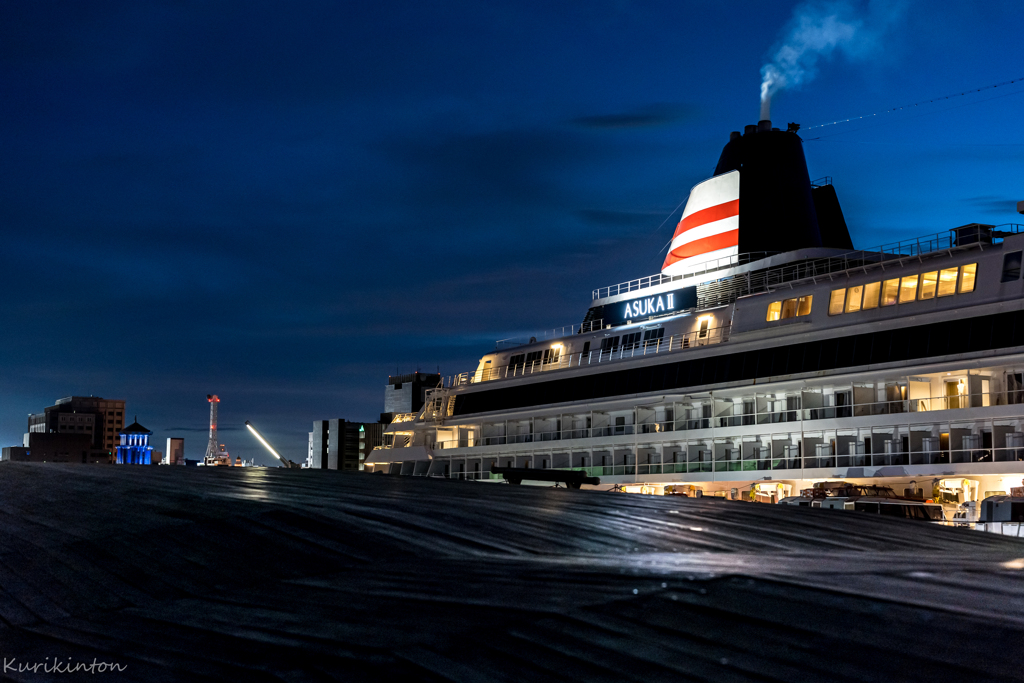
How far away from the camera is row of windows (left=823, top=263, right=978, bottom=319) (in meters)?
43.8

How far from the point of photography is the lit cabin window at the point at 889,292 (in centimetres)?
4697

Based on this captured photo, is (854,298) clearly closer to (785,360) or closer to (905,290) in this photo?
(905,290)

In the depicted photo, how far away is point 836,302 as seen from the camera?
4944cm

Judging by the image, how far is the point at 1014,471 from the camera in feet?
135

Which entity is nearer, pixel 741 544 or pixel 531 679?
pixel 531 679

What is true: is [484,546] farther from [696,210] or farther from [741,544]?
[696,210]

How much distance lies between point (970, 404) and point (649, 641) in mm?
43259

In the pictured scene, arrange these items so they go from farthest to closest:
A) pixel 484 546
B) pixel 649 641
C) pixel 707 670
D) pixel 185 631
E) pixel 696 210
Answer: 1. pixel 696 210
2. pixel 484 546
3. pixel 185 631
4. pixel 649 641
5. pixel 707 670

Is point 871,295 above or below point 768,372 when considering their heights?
above

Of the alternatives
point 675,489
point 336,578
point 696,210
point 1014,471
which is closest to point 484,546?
point 336,578

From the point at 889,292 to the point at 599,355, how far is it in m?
22.7

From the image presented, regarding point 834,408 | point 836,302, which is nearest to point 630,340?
point 834,408

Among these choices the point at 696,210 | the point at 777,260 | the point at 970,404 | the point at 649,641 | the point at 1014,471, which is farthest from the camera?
the point at 696,210

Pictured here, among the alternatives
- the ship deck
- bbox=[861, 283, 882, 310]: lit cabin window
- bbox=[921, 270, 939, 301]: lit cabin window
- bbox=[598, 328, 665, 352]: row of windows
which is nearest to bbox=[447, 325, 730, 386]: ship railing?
bbox=[598, 328, 665, 352]: row of windows
